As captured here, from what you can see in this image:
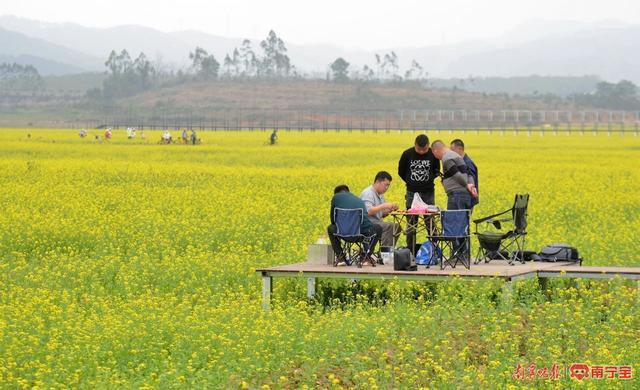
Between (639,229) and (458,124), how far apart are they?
556ft

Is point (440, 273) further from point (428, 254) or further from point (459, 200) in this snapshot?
point (459, 200)

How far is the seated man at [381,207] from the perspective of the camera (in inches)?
714

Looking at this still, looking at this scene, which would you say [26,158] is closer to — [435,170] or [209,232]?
[209,232]

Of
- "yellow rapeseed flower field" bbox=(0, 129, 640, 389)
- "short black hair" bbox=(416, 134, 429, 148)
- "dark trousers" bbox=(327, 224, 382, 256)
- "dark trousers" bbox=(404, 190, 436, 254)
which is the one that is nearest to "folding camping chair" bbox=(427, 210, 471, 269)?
"yellow rapeseed flower field" bbox=(0, 129, 640, 389)

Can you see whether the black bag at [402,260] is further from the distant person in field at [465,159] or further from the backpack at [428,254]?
the distant person in field at [465,159]

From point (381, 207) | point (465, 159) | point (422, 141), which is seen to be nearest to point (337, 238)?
point (381, 207)

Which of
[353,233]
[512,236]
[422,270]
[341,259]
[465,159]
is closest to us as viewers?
[422,270]

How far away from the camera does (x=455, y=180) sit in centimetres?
1889

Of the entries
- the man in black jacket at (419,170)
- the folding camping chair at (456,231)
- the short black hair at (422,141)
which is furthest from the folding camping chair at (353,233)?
the short black hair at (422,141)

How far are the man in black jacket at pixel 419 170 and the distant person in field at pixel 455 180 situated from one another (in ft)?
0.43

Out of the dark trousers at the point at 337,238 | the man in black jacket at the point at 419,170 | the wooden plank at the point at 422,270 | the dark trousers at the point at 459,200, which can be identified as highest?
the man in black jacket at the point at 419,170

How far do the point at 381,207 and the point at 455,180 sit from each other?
55.5 inches

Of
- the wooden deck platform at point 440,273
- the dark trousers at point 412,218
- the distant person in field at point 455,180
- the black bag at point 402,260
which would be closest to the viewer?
the wooden deck platform at point 440,273

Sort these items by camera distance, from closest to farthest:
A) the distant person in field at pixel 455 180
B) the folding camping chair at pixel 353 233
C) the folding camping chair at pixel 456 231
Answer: the folding camping chair at pixel 456 231
the folding camping chair at pixel 353 233
the distant person in field at pixel 455 180
